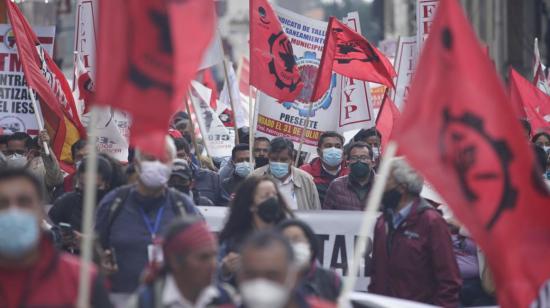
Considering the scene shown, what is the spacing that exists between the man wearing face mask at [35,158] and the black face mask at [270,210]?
14.5ft

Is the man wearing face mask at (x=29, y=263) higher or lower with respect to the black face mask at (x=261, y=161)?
lower

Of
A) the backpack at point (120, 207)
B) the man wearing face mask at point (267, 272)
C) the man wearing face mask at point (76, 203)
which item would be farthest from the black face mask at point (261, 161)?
the man wearing face mask at point (267, 272)

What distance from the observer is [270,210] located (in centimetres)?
809

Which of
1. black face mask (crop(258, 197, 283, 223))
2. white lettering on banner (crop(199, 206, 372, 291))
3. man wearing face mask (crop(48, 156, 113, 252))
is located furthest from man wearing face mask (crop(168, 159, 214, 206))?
black face mask (crop(258, 197, 283, 223))

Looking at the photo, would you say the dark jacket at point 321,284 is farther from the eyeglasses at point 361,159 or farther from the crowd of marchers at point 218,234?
the eyeglasses at point 361,159

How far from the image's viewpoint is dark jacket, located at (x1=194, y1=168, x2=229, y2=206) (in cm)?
1198

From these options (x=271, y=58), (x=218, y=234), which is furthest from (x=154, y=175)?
(x=271, y=58)

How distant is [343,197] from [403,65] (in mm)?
6173

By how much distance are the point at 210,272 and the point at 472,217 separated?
43.9 inches

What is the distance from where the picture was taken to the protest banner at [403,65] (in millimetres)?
17172

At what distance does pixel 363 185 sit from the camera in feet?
38.6

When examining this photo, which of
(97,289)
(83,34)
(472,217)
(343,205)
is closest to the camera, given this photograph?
(97,289)

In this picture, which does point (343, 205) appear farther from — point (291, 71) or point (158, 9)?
point (158, 9)

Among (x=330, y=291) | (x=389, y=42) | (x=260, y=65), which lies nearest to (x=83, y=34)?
(x=260, y=65)
